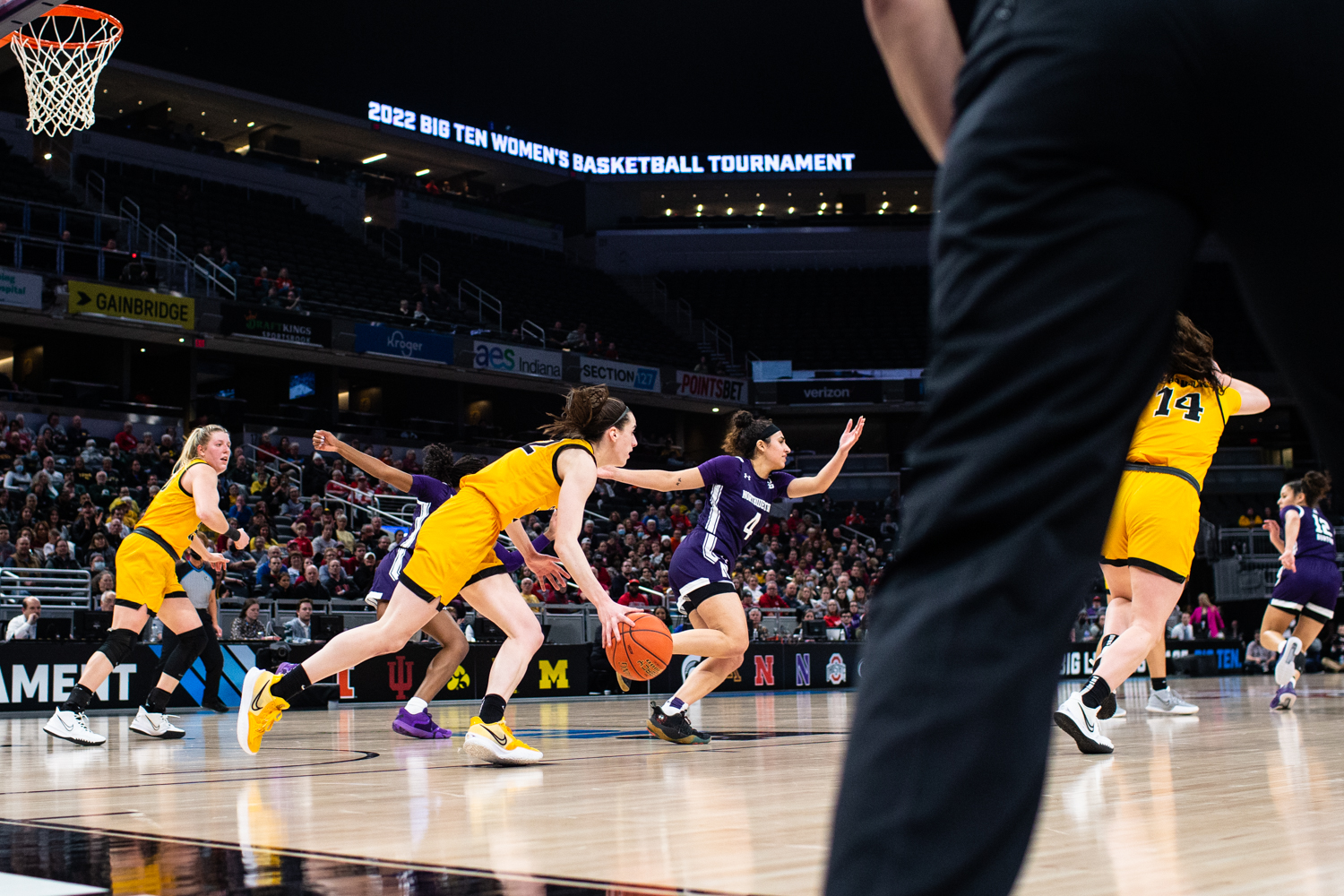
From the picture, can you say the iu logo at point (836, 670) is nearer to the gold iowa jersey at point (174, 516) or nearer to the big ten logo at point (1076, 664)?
the big ten logo at point (1076, 664)

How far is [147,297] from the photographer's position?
25.1m

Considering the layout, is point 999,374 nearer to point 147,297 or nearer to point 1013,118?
point 1013,118

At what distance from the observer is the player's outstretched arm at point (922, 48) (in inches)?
57.9

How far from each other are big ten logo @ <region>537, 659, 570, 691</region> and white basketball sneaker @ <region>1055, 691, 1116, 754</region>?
10549mm

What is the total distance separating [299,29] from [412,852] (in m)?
38.8

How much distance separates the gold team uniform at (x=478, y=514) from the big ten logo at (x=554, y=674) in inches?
372

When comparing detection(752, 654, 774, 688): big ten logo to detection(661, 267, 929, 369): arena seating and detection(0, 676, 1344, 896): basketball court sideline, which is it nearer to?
detection(0, 676, 1344, 896): basketball court sideline

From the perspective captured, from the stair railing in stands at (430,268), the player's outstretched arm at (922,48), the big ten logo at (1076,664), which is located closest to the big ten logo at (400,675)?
the big ten logo at (1076,664)

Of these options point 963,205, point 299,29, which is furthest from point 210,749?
point 299,29

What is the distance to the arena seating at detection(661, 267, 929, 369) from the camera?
132 feet

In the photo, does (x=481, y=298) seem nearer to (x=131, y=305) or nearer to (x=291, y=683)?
(x=131, y=305)

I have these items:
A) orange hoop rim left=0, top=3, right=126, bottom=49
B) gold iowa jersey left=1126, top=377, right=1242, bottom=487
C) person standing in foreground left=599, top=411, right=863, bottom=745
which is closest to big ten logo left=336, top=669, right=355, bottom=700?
person standing in foreground left=599, top=411, right=863, bottom=745

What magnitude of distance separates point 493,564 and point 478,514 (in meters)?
0.48

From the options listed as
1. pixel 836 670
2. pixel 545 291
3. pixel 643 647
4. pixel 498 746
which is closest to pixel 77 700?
pixel 498 746
